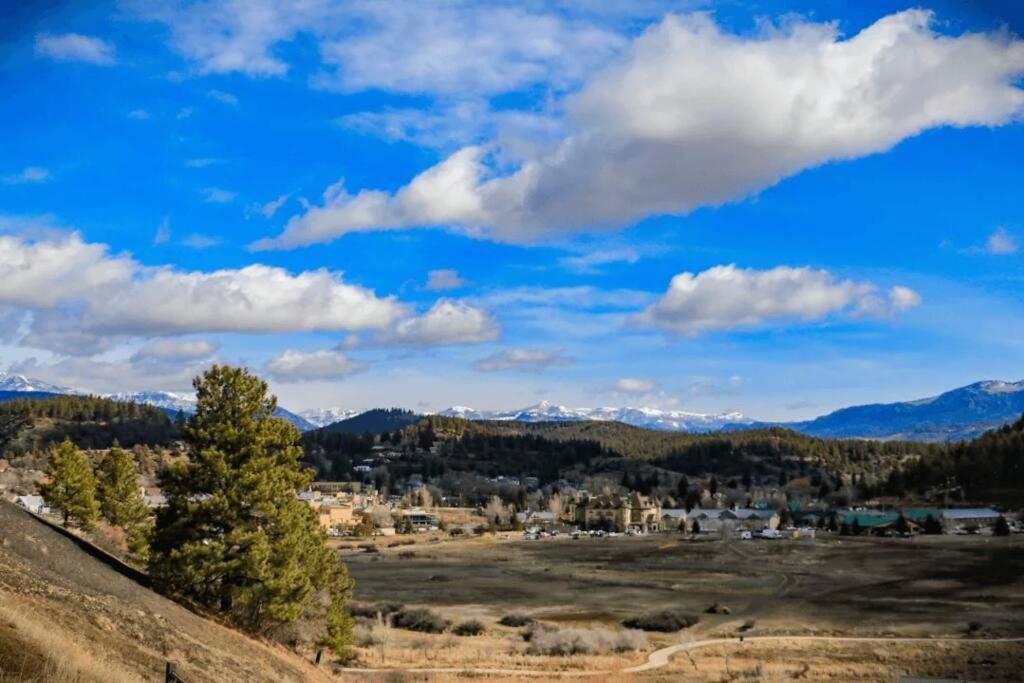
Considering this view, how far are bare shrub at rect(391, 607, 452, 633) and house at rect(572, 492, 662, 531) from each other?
12090cm

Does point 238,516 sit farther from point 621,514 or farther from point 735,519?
point 621,514

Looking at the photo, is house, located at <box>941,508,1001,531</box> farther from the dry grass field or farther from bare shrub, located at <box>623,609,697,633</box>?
bare shrub, located at <box>623,609,697,633</box>

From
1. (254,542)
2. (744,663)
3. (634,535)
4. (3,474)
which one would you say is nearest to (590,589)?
(744,663)

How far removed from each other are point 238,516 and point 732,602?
175 feet

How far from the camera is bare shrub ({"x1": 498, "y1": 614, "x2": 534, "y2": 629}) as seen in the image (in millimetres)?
61594

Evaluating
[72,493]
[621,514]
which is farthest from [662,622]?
[621,514]

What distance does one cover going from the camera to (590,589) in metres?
84.3

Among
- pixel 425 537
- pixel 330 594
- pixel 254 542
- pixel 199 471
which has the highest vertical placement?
pixel 199 471

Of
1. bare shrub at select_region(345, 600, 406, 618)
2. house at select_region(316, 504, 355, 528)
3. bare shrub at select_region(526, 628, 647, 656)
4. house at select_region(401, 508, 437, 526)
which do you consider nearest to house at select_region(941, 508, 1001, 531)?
house at select_region(401, 508, 437, 526)

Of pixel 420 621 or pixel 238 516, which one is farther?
pixel 420 621

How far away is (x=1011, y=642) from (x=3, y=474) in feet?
541

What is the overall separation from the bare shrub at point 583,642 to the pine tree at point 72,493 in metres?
31.1

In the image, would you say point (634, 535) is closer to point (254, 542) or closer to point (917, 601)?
point (917, 601)

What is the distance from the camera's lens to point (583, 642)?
50406 mm
